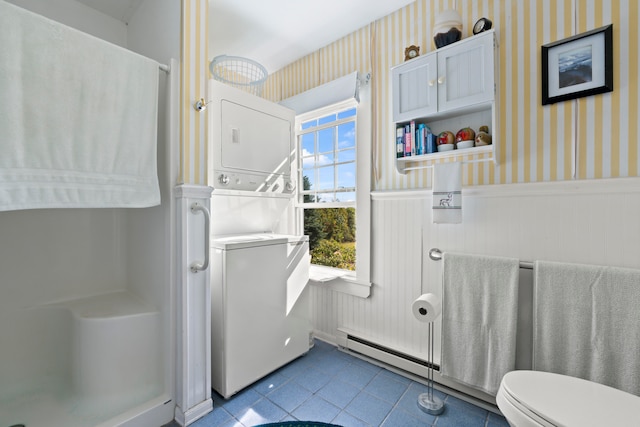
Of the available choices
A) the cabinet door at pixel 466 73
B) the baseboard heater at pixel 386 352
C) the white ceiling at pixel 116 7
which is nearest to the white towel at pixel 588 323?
Result: the baseboard heater at pixel 386 352

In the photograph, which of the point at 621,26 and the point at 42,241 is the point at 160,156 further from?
the point at 621,26

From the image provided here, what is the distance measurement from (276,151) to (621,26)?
223 cm

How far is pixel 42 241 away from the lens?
180 cm

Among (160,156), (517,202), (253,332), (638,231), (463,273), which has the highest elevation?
(160,156)

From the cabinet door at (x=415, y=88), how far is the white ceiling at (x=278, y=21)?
0.58m

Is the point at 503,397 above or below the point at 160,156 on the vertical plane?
below

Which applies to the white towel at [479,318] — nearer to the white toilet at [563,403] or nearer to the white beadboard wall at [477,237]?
the white beadboard wall at [477,237]

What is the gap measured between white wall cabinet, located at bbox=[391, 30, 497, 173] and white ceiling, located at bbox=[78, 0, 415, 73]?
0.61 metres

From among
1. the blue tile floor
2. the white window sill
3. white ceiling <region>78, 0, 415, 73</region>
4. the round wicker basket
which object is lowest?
the blue tile floor

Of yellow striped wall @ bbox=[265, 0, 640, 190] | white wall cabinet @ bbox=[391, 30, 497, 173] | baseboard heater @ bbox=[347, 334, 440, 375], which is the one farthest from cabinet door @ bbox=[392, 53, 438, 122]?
baseboard heater @ bbox=[347, 334, 440, 375]

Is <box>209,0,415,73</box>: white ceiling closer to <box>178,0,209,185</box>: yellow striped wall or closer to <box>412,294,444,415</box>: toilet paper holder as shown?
<box>178,0,209,185</box>: yellow striped wall

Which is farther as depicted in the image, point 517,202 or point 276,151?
point 276,151

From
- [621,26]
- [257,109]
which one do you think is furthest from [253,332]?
[621,26]

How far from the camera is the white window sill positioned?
2297 millimetres
